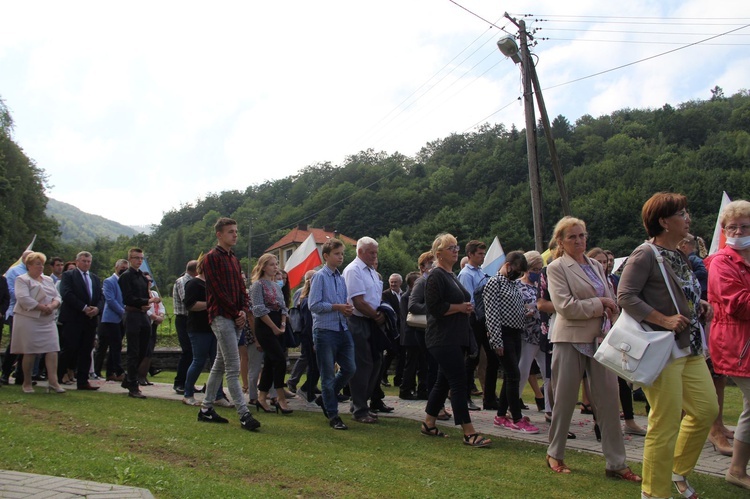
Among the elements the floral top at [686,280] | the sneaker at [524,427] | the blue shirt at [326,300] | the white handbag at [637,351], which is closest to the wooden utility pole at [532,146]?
the sneaker at [524,427]

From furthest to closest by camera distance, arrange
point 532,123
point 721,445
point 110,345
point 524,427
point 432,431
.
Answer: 1. point 532,123
2. point 110,345
3. point 524,427
4. point 432,431
5. point 721,445

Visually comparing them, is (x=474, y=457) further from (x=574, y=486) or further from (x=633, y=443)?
(x=633, y=443)

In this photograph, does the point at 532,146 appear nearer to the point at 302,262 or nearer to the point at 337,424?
the point at 302,262

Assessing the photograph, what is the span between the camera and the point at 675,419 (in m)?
4.41

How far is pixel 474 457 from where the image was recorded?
5957mm

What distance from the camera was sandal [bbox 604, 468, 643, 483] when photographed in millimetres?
5207

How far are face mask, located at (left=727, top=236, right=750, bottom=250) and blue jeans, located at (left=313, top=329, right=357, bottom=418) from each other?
13.9 ft

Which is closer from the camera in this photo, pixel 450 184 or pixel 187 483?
pixel 187 483

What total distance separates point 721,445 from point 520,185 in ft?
226

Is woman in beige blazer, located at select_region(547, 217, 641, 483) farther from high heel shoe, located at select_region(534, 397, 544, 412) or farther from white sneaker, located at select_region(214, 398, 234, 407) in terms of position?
white sneaker, located at select_region(214, 398, 234, 407)

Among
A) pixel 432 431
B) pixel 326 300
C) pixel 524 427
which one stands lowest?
pixel 432 431

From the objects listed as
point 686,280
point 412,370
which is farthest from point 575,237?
point 412,370

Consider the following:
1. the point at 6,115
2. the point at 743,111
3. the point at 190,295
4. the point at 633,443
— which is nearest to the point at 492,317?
the point at 633,443

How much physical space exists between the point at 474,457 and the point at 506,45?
1418cm
